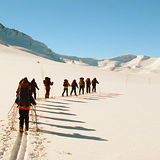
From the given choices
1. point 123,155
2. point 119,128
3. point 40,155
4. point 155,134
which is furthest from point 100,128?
point 40,155

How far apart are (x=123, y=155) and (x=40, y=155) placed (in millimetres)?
1916

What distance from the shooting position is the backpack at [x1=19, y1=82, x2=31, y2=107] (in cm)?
589

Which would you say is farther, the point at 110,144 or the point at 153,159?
the point at 110,144

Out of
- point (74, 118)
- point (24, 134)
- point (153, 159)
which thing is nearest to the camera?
point (153, 159)

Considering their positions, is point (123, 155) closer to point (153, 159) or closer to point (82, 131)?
point (153, 159)

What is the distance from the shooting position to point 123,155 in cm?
415

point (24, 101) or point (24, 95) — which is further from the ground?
point (24, 95)

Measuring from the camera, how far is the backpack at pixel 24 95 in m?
5.89

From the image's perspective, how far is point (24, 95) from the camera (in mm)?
5984

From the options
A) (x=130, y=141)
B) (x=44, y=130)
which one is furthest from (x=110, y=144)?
(x=44, y=130)

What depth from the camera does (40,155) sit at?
411 centimetres

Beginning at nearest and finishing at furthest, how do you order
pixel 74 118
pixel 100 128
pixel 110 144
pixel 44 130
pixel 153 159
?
pixel 153 159 → pixel 110 144 → pixel 44 130 → pixel 100 128 → pixel 74 118

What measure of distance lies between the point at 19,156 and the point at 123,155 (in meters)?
2.38

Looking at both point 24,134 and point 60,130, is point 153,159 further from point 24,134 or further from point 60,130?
point 24,134
